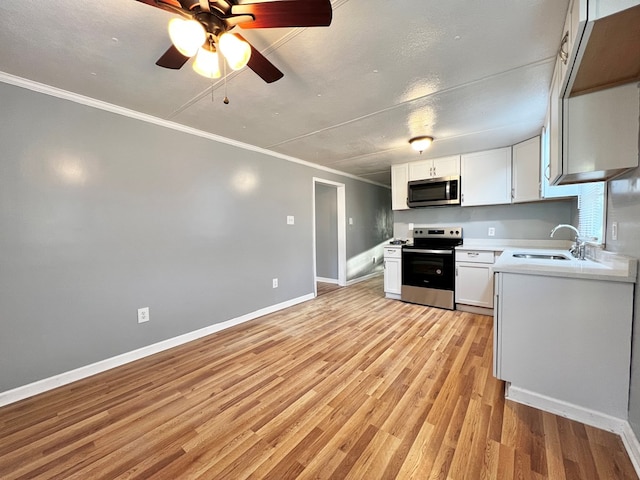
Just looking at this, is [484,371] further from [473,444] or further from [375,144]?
[375,144]

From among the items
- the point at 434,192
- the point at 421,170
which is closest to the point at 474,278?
the point at 434,192

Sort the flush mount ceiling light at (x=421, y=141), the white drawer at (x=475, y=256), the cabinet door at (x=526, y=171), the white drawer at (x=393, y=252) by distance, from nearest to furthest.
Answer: the flush mount ceiling light at (x=421, y=141)
the cabinet door at (x=526, y=171)
the white drawer at (x=475, y=256)
the white drawer at (x=393, y=252)

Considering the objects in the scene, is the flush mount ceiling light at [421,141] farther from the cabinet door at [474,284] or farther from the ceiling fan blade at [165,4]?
the ceiling fan blade at [165,4]

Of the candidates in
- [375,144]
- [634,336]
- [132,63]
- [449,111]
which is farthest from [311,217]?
[634,336]

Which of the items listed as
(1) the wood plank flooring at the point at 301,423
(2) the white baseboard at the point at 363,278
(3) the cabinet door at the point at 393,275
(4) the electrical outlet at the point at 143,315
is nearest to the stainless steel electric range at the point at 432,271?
(3) the cabinet door at the point at 393,275

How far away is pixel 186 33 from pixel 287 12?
47 cm

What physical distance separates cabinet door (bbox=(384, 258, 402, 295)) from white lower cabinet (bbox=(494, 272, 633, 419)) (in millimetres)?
2266

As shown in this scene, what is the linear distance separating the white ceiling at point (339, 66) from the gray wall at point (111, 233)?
0.31 meters

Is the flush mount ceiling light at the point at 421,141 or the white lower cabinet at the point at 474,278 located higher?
the flush mount ceiling light at the point at 421,141

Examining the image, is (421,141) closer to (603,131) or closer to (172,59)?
(603,131)

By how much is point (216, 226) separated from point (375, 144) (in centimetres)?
233

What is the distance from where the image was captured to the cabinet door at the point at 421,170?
4.12 metres

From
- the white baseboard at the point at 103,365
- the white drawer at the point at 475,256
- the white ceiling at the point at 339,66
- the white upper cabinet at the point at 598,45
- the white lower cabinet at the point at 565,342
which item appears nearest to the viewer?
the white upper cabinet at the point at 598,45

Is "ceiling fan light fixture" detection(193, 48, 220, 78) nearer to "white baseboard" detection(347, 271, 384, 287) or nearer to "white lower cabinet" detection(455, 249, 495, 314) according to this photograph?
"white lower cabinet" detection(455, 249, 495, 314)
